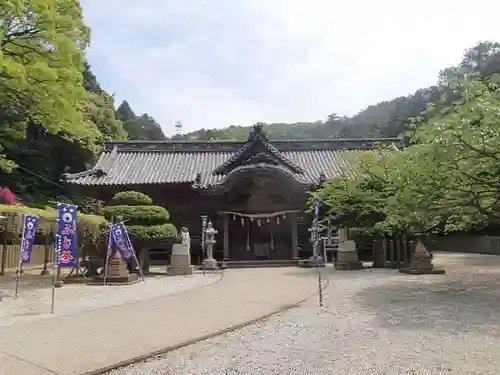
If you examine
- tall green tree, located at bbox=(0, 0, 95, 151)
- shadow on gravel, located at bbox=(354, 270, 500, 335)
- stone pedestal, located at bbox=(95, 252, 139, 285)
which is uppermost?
tall green tree, located at bbox=(0, 0, 95, 151)

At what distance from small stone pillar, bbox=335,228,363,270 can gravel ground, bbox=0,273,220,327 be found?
6288 mm

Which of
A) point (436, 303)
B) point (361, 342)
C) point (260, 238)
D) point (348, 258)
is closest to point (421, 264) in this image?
point (348, 258)

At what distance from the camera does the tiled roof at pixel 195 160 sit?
2466cm

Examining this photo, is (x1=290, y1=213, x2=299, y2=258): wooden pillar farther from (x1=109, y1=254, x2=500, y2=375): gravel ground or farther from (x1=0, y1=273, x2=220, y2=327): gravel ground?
(x1=109, y1=254, x2=500, y2=375): gravel ground

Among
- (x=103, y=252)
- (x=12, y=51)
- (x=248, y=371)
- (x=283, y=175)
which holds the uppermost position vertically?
(x=12, y=51)

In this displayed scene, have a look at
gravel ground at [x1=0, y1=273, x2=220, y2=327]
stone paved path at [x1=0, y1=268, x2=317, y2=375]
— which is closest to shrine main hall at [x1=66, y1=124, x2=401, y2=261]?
gravel ground at [x1=0, y1=273, x2=220, y2=327]

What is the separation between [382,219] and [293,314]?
36.4 ft

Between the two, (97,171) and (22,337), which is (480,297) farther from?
(97,171)

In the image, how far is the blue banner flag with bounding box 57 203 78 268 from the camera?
11516 mm

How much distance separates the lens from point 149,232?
1678 centimetres

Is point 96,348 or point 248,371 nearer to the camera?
point 248,371

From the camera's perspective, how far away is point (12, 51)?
12.8 meters

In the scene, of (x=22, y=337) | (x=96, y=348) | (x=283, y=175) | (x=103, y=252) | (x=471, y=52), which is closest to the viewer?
(x=96, y=348)

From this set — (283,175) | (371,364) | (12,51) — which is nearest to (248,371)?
(371,364)
